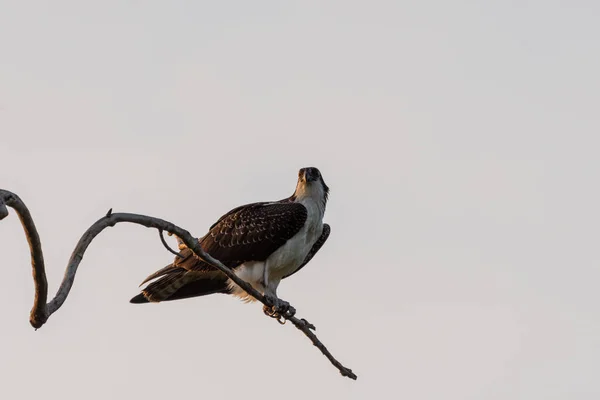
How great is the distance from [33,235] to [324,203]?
741 centimetres

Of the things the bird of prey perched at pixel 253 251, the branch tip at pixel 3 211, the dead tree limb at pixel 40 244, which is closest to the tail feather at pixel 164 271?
the bird of prey perched at pixel 253 251

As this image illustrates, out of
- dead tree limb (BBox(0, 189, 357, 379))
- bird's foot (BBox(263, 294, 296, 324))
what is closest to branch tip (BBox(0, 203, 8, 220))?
dead tree limb (BBox(0, 189, 357, 379))

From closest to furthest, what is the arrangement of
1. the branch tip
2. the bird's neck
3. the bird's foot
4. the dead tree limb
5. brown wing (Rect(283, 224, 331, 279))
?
1. the branch tip
2. the dead tree limb
3. the bird's foot
4. the bird's neck
5. brown wing (Rect(283, 224, 331, 279))

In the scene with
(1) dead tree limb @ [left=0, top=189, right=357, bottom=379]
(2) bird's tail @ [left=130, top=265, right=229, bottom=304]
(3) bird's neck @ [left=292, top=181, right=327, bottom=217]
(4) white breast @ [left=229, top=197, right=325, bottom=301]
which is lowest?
(1) dead tree limb @ [left=0, top=189, right=357, bottom=379]

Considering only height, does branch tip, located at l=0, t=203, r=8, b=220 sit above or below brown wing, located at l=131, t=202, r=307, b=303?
below

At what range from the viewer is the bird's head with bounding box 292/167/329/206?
539 inches

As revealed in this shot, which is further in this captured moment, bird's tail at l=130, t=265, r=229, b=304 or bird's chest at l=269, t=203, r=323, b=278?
bird's chest at l=269, t=203, r=323, b=278

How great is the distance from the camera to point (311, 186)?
13703mm

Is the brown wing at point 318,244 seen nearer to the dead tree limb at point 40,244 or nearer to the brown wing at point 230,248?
the brown wing at point 230,248

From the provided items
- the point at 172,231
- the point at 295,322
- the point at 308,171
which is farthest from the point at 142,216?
the point at 308,171

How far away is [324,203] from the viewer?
45.4 ft

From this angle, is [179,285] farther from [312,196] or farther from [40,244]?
[40,244]

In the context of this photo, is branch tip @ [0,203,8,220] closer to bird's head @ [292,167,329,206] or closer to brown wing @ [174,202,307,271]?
brown wing @ [174,202,307,271]

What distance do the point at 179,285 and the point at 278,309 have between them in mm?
1451
